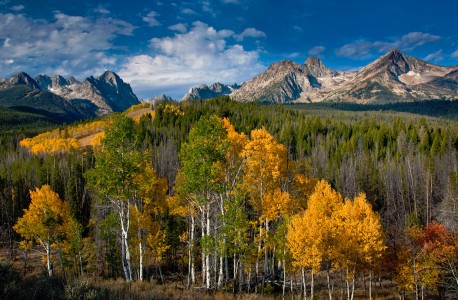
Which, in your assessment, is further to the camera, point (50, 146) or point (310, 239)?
point (50, 146)

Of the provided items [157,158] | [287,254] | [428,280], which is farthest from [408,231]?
[157,158]

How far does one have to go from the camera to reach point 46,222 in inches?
1666

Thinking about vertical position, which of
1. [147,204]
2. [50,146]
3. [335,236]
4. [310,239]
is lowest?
[335,236]

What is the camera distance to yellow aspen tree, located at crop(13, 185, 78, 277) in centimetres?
4225

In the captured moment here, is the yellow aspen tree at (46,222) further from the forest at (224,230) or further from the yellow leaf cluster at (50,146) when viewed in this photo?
the yellow leaf cluster at (50,146)

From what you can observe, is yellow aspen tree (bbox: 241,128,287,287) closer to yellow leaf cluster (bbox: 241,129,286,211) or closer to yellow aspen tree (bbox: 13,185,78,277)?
yellow leaf cluster (bbox: 241,129,286,211)

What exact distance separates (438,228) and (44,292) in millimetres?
44915

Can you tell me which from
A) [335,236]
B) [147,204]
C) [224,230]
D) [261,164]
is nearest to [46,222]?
[147,204]

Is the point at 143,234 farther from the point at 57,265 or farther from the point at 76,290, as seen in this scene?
the point at 76,290

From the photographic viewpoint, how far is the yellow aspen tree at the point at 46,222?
42.2 metres

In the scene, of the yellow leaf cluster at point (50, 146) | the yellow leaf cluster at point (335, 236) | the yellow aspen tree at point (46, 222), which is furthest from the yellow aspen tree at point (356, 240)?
the yellow leaf cluster at point (50, 146)

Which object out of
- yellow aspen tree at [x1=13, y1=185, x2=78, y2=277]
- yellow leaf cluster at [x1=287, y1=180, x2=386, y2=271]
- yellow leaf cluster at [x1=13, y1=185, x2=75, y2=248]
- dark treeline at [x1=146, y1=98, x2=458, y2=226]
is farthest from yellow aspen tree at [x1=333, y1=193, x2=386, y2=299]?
yellow leaf cluster at [x1=13, y1=185, x2=75, y2=248]

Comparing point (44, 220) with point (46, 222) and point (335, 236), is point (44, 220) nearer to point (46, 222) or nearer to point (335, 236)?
point (46, 222)

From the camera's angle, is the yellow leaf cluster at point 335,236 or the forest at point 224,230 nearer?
the forest at point 224,230
